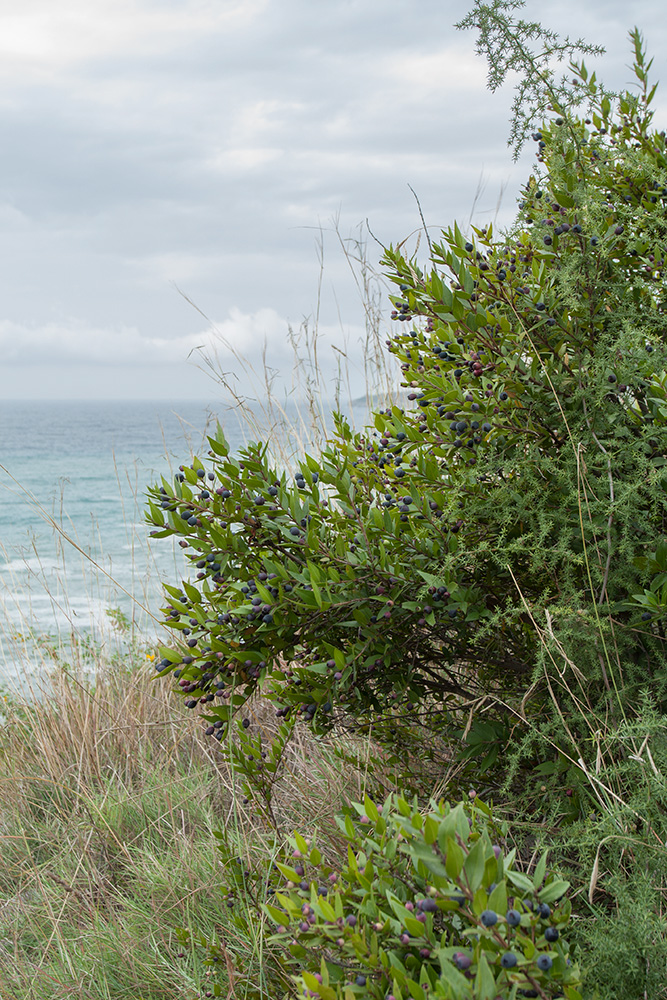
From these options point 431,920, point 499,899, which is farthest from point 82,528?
point 499,899

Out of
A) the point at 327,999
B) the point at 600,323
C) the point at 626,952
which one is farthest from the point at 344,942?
the point at 600,323

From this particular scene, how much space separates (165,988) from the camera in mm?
2008

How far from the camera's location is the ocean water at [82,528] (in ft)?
14.0

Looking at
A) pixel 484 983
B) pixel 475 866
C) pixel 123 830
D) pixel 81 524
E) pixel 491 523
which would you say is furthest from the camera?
pixel 81 524

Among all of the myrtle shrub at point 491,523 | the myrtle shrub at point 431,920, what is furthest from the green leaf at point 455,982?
the myrtle shrub at point 491,523

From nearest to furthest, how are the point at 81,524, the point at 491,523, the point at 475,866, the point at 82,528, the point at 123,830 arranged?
the point at 475,866, the point at 491,523, the point at 123,830, the point at 82,528, the point at 81,524

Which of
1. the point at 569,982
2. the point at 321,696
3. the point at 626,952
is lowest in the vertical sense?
the point at 626,952

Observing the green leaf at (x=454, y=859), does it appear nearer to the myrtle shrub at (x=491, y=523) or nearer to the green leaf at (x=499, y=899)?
the green leaf at (x=499, y=899)

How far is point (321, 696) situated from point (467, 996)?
30.6 inches

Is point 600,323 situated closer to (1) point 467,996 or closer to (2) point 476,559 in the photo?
(2) point 476,559

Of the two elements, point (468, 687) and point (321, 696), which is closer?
point (321, 696)

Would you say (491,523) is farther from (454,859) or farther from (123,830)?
(123,830)

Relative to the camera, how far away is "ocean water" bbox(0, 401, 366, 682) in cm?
426

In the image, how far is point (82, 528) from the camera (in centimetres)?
1694
